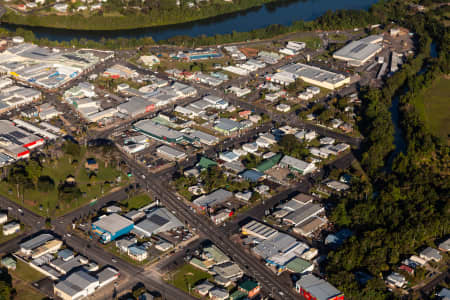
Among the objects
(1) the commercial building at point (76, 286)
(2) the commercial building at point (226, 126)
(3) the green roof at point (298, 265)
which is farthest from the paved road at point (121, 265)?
(2) the commercial building at point (226, 126)

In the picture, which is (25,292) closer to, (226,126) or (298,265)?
(298,265)

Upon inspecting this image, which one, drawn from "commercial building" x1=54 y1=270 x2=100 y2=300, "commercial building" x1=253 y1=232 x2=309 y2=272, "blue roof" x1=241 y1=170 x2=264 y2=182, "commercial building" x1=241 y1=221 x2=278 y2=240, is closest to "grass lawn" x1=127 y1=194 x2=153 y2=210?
"blue roof" x1=241 y1=170 x2=264 y2=182

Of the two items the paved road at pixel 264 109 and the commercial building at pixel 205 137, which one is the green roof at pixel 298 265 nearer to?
the commercial building at pixel 205 137

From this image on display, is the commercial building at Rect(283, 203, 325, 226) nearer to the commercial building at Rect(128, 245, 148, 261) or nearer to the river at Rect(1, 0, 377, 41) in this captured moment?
the commercial building at Rect(128, 245, 148, 261)

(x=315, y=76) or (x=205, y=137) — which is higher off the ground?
(x=315, y=76)

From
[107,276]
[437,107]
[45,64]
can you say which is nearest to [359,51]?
[437,107]
